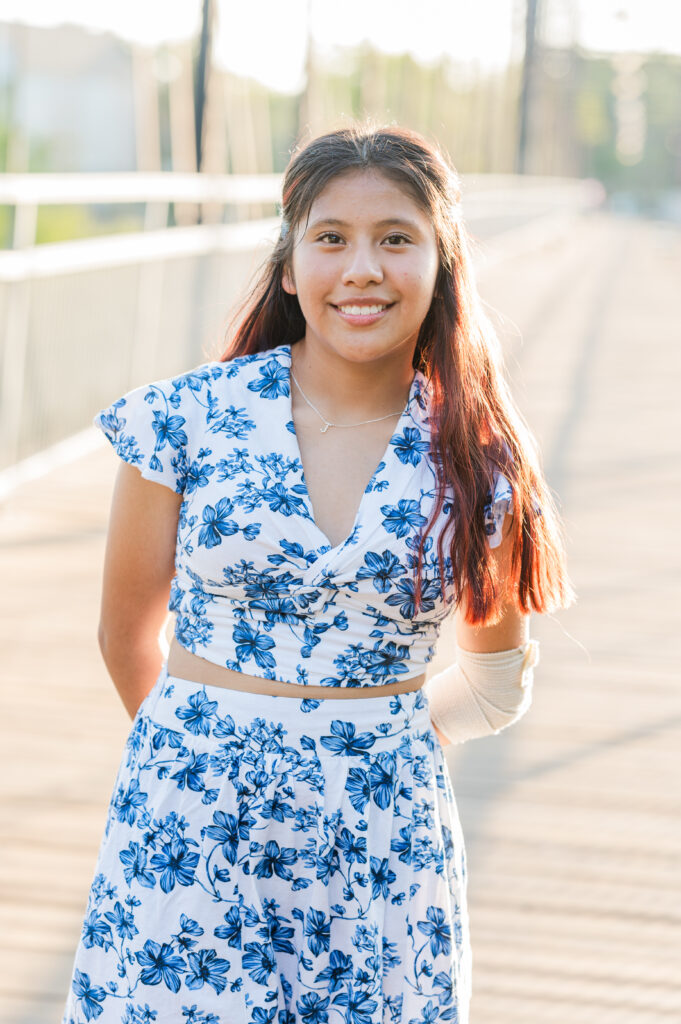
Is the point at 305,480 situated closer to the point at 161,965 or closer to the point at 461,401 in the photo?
the point at 461,401

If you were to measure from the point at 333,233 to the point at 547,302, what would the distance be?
1517cm

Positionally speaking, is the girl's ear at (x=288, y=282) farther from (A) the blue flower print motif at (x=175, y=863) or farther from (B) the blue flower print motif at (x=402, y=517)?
(A) the blue flower print motif at (x=175, y=863)

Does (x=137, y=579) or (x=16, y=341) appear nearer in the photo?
(x=137, y=579)

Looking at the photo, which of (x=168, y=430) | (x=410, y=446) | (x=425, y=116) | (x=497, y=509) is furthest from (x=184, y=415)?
(x=425, y=116)

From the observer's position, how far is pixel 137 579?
1556 mm

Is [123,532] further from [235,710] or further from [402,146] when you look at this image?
[402,146]

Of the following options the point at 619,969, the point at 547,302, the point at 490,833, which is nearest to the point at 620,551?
the point at 490,833

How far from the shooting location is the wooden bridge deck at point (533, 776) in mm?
2414

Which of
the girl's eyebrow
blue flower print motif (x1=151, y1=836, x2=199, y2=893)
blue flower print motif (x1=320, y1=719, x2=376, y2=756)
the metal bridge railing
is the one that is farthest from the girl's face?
the metal bridge railing

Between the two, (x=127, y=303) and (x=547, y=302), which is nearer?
(x=127, y=303)

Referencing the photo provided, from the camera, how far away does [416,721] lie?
4.92 ft

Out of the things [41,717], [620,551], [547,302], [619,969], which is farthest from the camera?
[547,302]

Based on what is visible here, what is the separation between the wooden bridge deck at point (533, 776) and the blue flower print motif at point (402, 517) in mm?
656

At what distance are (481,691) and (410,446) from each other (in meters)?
0.33
